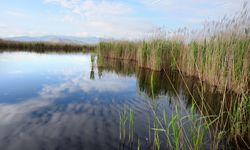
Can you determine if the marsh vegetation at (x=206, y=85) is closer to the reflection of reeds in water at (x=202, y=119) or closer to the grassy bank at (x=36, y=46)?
the reflection of reeds in water at (x=202, y=119)

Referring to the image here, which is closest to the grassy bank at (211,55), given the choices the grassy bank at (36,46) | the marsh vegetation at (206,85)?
the marsh vegetation at (206,85)

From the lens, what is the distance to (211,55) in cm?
550

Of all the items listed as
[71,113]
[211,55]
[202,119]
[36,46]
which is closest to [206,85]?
[211,55]

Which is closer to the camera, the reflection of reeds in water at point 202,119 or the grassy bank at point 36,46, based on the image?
the reflection of reeds in water at point 202,119

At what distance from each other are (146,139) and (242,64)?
287 cm

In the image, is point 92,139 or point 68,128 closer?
point 92,139

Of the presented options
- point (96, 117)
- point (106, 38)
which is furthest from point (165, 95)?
point (106, 38)

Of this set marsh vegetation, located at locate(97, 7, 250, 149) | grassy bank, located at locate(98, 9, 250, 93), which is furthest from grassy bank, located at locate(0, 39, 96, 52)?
marsh vegetation, located at locate(97, 7, 250, 149)

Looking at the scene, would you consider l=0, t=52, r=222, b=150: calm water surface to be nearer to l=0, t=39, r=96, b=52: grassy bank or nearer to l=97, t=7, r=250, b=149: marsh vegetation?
l=97, t=7, r=250, b=149: marsh vegetation

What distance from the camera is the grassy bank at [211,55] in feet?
13.1

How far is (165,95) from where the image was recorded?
4723 millimetres

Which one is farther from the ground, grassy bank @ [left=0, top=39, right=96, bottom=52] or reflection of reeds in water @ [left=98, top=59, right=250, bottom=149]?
grassy bank @ [left=0, top=39, right=96, bottom=52]

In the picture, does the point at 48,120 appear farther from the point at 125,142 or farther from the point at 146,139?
the point at 146,139

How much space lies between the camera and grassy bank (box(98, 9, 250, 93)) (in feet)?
13.1
